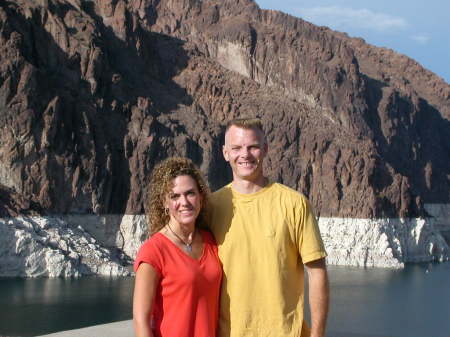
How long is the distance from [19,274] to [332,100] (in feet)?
277

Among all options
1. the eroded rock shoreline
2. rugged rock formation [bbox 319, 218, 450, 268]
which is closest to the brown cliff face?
rugged rock formation [bbox 319, 218, 450, 268]

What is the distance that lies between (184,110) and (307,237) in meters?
113

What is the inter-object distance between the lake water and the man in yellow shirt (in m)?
29.9

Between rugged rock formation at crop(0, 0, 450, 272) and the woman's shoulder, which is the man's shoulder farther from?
rugged rock formation at crop(0, 0, 450, 272)

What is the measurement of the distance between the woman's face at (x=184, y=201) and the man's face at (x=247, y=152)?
51 centimetres

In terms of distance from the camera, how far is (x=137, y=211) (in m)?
95.9

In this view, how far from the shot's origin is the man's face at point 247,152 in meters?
7.37

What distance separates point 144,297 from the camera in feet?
22.2

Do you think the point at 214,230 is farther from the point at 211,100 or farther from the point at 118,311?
the point at 211,100

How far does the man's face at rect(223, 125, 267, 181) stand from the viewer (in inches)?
290

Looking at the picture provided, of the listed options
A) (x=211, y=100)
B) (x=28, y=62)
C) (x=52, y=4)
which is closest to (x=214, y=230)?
(x=28, y=62)

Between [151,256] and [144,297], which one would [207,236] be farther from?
[144,297]

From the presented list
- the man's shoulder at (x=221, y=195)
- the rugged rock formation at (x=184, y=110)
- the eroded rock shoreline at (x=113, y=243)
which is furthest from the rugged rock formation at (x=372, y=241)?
the man's shoulder at (x=221, y=195)

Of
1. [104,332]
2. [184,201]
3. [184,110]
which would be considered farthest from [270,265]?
[184,110]
